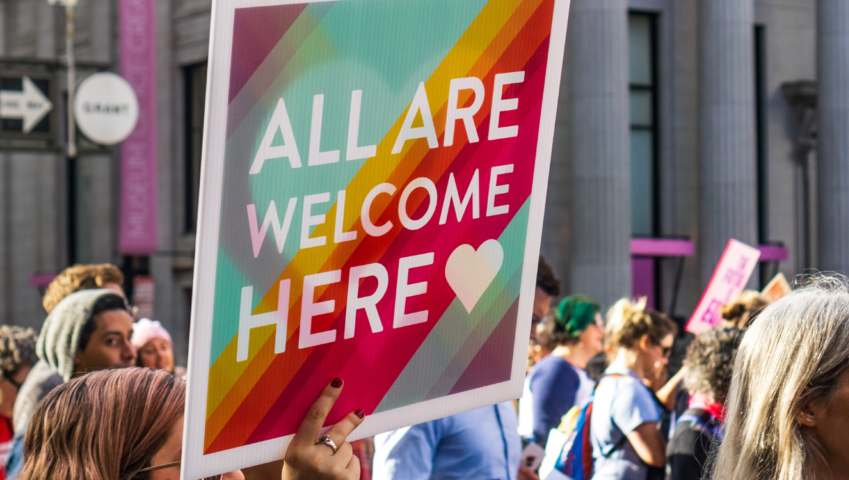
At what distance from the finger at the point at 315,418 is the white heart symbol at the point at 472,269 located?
1.13ft

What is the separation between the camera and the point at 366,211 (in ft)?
6.09

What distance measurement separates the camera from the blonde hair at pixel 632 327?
5.48 metres

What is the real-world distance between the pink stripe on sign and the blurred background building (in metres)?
0.11

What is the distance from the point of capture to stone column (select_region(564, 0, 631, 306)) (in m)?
18.1

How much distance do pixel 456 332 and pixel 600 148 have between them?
1663 centimetres

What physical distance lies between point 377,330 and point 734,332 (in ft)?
9.49

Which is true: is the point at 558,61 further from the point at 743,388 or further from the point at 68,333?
the point at 68,333

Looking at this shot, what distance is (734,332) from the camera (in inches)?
174

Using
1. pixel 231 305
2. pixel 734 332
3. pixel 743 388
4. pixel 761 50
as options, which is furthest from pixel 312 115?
pixel 761 50

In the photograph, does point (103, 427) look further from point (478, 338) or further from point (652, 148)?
point (652, 148)

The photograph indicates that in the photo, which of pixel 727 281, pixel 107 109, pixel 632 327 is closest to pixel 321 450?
pixel 632 327

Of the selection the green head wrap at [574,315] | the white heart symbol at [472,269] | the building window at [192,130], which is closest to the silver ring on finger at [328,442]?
the white heart symbol at [472,269]

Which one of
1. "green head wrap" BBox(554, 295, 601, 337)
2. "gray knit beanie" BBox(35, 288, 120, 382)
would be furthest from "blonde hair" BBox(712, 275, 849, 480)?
"green head wrap" BBox(554, 295, 601, 337)

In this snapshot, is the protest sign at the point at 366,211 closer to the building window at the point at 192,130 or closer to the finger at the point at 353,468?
the finger at the point at 353,468
